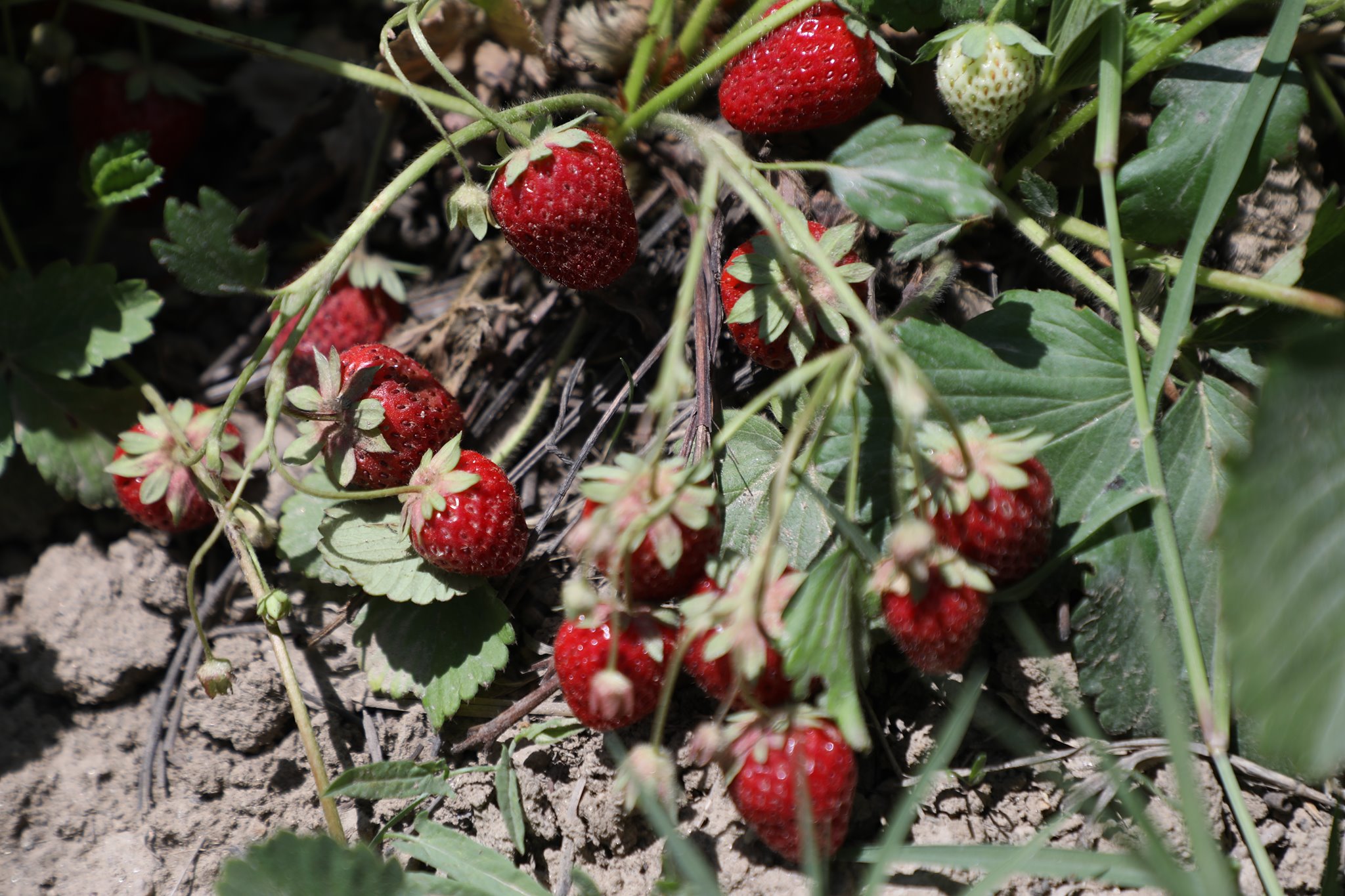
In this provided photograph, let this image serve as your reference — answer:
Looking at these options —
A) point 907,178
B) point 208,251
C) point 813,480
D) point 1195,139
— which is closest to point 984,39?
point 907,178

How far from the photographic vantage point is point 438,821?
1.57 m

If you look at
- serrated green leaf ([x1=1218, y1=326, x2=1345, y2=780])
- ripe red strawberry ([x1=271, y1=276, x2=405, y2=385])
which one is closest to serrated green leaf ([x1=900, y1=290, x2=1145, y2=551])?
serrated green leaf ([x1=1218, y1=326, x2=1345, y2=780])

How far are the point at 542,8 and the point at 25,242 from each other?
1308mm

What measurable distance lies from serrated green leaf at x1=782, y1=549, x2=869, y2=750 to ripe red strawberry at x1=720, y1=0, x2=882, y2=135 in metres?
0.79

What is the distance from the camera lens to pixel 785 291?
1.45 metres

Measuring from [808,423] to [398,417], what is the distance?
0.73 m

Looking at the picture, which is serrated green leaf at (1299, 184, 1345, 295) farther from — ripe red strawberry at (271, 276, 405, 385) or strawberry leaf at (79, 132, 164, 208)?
strawberry leaf at (79, 132, 164, 208)

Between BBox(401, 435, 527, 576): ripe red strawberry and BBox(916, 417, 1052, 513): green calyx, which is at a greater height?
BBox(916, 417, 1052, 513): green calyx

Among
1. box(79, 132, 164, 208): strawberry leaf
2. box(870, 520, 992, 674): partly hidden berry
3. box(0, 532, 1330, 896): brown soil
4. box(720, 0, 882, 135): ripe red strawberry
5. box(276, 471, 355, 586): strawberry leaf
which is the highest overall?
box(720, 0, 882, 135): ripe red strawberry

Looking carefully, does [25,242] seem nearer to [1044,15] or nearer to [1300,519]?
[1044,15]

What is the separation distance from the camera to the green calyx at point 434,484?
1477mm

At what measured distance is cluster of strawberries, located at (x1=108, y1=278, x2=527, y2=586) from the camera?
148 cm

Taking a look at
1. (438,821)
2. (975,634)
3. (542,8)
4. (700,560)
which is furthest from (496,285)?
(975,634)

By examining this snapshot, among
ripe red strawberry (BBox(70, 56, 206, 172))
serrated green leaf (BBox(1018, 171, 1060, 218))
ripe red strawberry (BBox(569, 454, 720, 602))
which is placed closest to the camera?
ripe red strawberry (BBox(569, 454, 720, 602))
